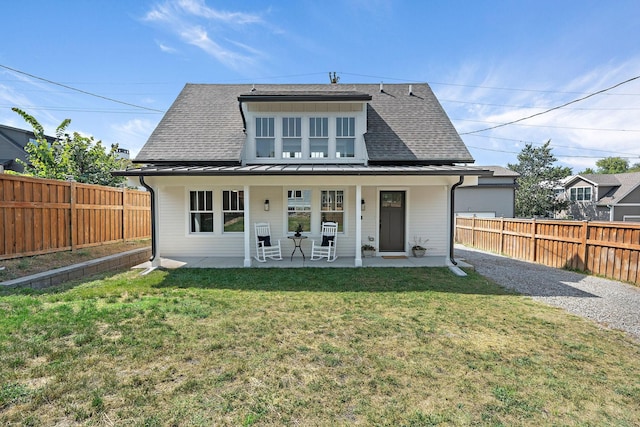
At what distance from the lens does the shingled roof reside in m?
9.03

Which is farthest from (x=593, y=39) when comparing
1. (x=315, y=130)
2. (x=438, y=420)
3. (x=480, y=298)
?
(x=438, y=420)

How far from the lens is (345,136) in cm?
945

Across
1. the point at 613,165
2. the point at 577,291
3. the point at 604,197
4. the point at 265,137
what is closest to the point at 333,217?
the point at 265,137

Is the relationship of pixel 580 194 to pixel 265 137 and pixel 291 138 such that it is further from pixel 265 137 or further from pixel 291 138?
pixel 265 137

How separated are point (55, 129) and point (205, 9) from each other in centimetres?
983

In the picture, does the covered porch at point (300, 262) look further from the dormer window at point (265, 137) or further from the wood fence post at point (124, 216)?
the dormer window at point (265, 137)

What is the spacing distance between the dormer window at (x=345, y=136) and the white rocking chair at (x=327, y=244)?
2343 mm

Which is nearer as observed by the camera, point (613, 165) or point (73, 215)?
point (73, 215)

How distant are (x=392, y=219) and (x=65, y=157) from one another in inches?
581

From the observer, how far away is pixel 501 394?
262 cm

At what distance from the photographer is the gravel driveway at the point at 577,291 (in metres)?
4.77

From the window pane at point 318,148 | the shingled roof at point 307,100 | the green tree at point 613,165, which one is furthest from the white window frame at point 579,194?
the green tree at point 613,165

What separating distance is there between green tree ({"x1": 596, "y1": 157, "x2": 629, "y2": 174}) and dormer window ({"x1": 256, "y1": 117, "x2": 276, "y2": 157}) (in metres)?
76.4

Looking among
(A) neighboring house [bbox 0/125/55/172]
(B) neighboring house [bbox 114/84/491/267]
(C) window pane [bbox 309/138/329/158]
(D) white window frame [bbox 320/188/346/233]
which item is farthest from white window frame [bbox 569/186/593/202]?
(A) neighboring house [bbox 0/125/55/172]
